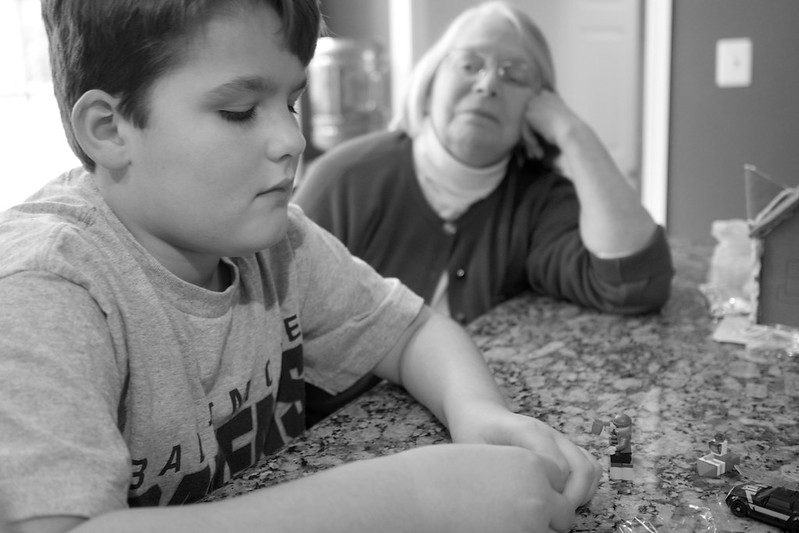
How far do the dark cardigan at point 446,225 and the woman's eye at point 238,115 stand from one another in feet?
2.67

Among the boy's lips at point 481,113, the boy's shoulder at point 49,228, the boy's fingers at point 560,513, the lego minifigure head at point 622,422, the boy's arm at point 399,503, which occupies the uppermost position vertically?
the boy's lips at point 481,113

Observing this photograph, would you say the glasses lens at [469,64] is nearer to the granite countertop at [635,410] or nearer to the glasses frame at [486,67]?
the glasses frame at [486,67]

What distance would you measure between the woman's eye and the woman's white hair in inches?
37.6

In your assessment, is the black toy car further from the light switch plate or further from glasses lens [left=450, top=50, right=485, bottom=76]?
the light switch plate

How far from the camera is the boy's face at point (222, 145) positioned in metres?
0.71

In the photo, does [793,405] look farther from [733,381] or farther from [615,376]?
[615,376]

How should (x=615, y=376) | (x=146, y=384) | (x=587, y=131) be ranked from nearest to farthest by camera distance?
(x=146, y=384) → (x=615, y=376) → (x=587, y=131)

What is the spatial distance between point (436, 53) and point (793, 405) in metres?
1.02

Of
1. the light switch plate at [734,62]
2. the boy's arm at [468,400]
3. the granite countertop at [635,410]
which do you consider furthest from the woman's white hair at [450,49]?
the light switch plate at [734,62]

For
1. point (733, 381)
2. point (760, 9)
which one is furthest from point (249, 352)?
point (760, 9)

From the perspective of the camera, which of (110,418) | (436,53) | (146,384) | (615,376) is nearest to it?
(110,418)

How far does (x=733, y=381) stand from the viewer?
953 millimetres

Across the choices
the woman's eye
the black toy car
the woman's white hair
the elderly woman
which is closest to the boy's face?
the woman's eye

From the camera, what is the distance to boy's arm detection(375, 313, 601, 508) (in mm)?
677
